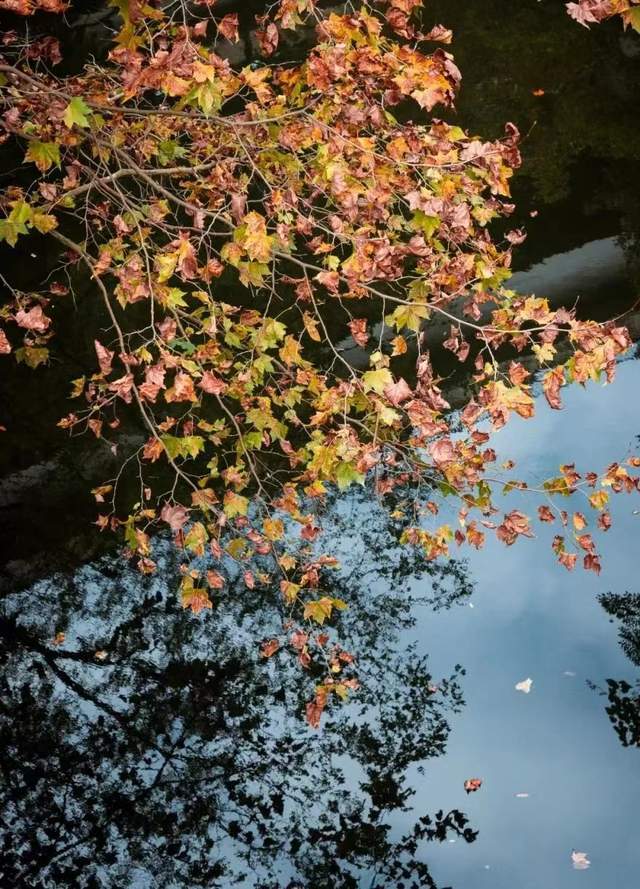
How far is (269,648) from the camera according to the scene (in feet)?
18.0

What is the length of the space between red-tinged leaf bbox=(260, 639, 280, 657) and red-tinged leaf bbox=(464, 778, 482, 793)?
1.48m

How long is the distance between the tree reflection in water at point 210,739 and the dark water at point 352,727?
0.01 metres

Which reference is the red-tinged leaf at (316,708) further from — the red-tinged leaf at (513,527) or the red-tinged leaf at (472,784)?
the red-tinged leaf at (513,527)

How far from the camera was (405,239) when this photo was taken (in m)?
8.52

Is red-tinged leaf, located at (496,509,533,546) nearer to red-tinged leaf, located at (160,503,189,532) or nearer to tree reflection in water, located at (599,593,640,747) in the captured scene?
tree reflection in water, located at (599,593,640,747)

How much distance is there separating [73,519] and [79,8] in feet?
35.2

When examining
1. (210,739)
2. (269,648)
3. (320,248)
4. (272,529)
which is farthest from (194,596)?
(320,248)

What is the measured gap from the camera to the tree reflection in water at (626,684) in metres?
4.92

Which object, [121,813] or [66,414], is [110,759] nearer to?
[121,813]

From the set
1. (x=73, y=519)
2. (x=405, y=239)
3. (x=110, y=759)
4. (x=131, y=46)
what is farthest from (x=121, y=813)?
(x=405, y=239)

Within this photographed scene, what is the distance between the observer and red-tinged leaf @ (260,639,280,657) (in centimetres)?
549

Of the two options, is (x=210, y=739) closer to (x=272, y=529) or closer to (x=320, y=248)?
(x=272, y=529)

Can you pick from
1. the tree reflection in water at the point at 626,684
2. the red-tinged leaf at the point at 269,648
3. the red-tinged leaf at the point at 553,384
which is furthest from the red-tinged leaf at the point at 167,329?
the tree reflection in water at the point at 626,684

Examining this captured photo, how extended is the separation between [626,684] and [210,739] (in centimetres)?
257
